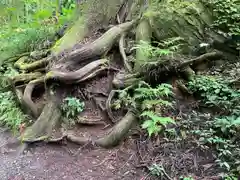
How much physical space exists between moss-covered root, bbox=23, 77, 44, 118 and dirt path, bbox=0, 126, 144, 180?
2.79 ft

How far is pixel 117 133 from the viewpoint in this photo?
448 centimetres

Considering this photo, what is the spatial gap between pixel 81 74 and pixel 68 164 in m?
1.78

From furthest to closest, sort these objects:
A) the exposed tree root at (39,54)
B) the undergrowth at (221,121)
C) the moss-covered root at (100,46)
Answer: the exposed tree root at (39,54) < the moss-covered root at (100,46) < the undergrowth at (221,121)

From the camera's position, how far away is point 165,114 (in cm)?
477

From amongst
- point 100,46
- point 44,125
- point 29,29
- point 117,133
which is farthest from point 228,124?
point 29,29

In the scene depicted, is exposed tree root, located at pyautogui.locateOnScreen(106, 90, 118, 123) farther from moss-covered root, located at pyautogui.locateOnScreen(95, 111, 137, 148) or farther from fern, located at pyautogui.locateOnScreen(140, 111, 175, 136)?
fern, located at pyautogui.locateOnScreen(140, 111, 175, 136)

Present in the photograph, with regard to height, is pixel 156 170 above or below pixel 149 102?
below

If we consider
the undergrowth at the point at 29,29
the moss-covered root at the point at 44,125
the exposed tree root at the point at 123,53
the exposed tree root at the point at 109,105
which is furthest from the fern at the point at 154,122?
the undergrowth at the point at 29,29

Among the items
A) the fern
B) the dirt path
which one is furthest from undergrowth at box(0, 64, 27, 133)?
the fern

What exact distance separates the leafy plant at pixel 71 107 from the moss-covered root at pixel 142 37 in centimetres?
128

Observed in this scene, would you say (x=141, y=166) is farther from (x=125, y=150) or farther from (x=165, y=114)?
(x=165, y=114)

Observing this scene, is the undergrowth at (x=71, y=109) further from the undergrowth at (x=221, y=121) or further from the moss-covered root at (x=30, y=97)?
the undergrowth at (x=221, y=121)

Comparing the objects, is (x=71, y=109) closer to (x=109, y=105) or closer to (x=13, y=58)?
(x=109, y=105)

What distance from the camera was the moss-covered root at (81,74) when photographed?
5.22 meters
